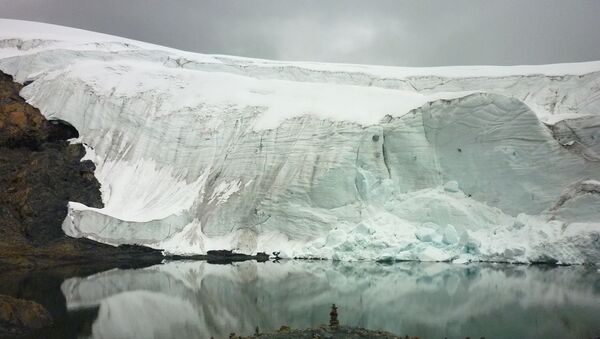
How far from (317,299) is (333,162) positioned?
44.8 feet

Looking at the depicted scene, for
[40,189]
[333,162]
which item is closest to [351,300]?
[333,162]

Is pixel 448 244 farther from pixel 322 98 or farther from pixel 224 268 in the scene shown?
pixel 322 98

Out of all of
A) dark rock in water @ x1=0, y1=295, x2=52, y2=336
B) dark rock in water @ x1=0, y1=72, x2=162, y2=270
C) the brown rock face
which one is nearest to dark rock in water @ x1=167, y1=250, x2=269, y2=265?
dark rock in water @ x1=0, y1=72, x2=162, y2=270

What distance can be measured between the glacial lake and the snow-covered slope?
3175 millimetres

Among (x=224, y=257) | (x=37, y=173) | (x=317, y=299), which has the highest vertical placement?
(x=37, y=173)

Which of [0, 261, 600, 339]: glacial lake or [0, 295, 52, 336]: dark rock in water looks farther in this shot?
[0, 261, 600, 339]: glacial lake

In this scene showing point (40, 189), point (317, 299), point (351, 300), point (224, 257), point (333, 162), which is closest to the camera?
point (351, 300)

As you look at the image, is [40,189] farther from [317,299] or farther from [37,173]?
[317,299]

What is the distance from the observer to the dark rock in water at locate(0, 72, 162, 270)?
24203mm

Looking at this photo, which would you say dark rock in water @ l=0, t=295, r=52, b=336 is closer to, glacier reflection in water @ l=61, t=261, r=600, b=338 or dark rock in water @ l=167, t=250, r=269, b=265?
glacier reflection in water @ l=61, t=261, r=600, b=338

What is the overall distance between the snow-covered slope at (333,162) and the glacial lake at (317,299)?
317cm

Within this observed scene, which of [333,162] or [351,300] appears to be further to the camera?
[333,162]

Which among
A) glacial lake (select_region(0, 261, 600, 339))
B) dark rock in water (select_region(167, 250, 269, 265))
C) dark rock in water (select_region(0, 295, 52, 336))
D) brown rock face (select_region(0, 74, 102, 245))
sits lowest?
dark rock in water (select_region(0, 295, 52, 336))

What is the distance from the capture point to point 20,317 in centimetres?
1088
